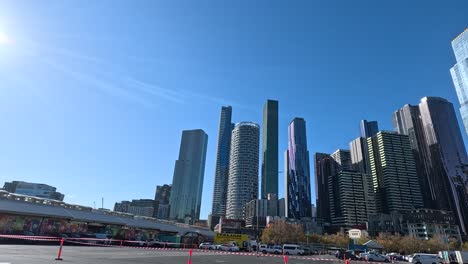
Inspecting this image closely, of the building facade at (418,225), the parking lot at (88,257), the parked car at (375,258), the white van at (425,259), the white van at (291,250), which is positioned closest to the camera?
the parking lot at (88,257)

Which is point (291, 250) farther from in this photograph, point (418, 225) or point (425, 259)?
point (418, 225)

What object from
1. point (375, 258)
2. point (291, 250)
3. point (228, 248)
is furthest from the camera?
point (291, 250)

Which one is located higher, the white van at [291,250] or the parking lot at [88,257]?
the white van at [291,250]

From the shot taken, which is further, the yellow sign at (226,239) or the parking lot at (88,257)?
the yellow sign at (226,239)

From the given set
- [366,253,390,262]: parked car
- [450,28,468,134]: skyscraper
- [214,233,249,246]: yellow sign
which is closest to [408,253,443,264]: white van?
[366,253,390,262]: parked car

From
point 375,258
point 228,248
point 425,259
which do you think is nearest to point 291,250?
point 228,248

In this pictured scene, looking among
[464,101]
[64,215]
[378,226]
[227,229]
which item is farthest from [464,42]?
[64,215]

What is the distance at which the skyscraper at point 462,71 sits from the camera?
149613mm

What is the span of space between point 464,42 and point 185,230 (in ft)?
518

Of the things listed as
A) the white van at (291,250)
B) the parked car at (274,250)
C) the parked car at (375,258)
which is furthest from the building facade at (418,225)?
the parked car at (274,250)

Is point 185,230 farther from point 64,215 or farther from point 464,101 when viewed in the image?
point 464,101

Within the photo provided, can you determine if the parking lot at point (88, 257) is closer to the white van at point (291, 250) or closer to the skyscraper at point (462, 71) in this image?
the white van at point (291, 250)

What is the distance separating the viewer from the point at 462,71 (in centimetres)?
15112

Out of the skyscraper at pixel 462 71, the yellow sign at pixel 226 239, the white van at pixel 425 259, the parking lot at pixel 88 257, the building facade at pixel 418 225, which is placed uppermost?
the skyscraper at pixel 462 71
